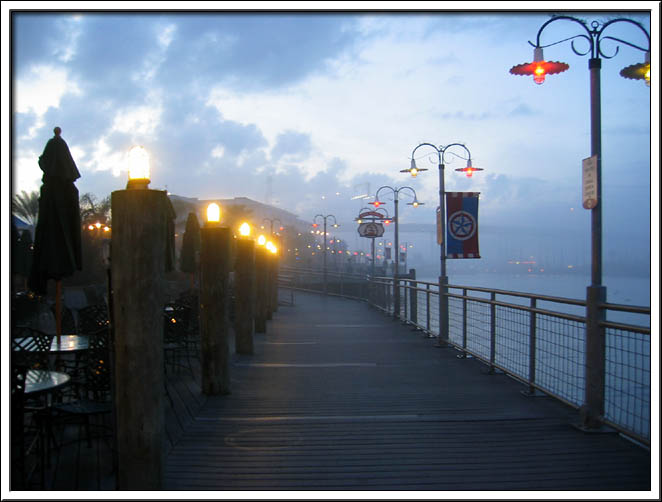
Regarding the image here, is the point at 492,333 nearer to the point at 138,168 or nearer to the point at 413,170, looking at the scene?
the point at 138,168

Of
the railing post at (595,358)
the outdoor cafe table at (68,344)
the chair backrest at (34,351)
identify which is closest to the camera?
the chair backrest at (34,351)

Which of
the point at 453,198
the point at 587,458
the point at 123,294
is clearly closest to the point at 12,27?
the point at 123,294

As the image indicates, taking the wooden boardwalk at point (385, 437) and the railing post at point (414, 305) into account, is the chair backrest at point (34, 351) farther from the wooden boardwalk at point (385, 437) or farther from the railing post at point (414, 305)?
the railing post at point (414, 305)

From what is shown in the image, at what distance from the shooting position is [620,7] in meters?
4.97

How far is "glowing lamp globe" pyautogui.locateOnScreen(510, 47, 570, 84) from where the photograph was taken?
242 inches

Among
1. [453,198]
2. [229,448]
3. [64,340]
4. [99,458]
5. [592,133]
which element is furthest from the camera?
[453,198]

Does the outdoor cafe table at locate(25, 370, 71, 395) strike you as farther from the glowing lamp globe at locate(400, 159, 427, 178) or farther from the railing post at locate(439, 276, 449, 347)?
the glowing lamp globe at locate(400, 159, 427, 178)

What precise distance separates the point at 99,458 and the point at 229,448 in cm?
96

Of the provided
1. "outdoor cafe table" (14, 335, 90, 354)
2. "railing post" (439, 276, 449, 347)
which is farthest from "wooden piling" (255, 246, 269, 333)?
"outdoor cafe table" (14, 335, 90, 354)

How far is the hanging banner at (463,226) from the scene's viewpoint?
10865 millimetres

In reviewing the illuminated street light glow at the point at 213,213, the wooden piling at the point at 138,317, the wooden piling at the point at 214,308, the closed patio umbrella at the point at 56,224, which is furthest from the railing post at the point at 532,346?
the closed patio umbrella at the point at 56,224

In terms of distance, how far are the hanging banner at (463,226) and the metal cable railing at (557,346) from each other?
3.31ft

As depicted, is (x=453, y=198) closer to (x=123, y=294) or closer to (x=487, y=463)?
(x=487, y=463)

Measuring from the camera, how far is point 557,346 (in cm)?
612
